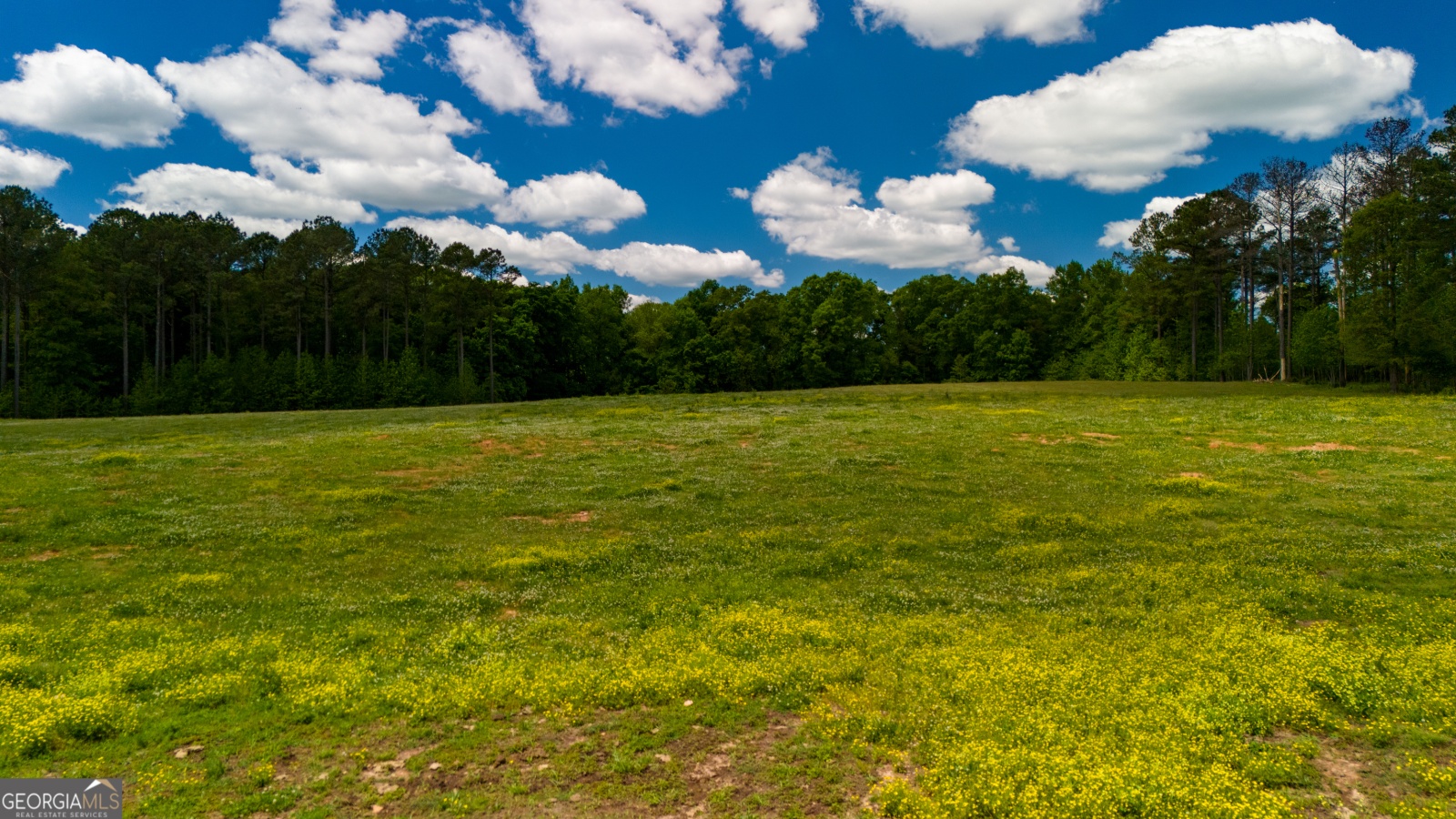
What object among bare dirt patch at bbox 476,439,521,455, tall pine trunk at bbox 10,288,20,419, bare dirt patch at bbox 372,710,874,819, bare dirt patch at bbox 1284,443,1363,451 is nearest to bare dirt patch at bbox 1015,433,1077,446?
bare dirt patch at bbox 1284,443,1363,451

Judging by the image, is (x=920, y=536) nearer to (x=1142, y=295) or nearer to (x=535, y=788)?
(x=535, y=788)

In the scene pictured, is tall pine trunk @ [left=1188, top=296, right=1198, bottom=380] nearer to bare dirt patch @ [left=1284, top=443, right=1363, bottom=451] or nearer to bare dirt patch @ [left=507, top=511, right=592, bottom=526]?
bare dirt patch @ [left=1284, top=443, right=1363, bottom=451]

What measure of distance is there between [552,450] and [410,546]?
41.5ft

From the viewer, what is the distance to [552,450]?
92.2 ft

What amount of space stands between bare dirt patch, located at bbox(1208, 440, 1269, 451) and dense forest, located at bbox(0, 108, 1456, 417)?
3440 cm

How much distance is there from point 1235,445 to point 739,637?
82.9 feet

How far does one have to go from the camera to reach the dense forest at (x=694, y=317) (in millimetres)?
58250

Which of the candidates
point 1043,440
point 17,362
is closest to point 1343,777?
point 1043,440

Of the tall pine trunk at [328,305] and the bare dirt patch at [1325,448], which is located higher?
the tall pine trunk at [328,305]

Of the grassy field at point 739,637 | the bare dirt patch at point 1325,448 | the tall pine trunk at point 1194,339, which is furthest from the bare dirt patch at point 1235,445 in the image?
the tall pine trunk at point 1194,339

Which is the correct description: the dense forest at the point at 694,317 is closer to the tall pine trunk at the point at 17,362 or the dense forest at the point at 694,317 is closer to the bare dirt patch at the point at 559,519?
the tall pine trunk at the point at 17,362

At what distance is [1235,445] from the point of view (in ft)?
89.1

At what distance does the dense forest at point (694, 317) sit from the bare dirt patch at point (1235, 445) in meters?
34.4

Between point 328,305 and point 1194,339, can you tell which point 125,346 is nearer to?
point 328,305
